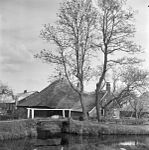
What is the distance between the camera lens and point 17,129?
1911 centimetres

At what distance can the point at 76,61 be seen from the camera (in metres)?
23.6

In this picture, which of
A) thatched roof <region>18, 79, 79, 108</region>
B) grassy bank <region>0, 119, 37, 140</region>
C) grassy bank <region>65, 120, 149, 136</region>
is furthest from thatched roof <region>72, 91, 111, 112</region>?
grassy bank <region>0, 119, 37, 140</region>

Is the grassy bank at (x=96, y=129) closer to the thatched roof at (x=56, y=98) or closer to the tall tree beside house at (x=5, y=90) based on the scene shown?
the thatched roof at (x=56, y=98)

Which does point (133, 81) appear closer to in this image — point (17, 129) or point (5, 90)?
point (17, 129)

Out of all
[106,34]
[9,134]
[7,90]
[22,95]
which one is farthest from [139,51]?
[22,95]

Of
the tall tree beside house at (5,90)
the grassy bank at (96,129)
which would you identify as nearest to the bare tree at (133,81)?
the grassy bank at (96,129)

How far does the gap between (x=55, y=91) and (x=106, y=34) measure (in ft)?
47.6

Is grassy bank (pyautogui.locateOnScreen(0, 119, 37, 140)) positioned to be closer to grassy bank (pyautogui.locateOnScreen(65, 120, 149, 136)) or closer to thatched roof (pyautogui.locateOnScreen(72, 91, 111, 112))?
grassy bank (pyautogui.locateOnScreen(65, 120, 149, 136))

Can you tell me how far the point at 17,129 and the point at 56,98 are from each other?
14823 mm

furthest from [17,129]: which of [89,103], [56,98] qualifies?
[89,103]

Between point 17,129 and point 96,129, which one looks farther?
point 96,129

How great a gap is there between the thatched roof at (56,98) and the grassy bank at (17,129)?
39.0 feet

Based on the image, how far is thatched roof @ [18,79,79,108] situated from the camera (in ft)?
108

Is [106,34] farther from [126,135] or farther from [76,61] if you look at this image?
[126,135]
